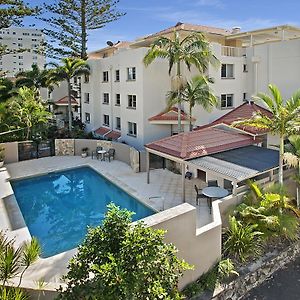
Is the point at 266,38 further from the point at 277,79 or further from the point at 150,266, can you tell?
the point at 150,266

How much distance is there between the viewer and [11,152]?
31.5 m

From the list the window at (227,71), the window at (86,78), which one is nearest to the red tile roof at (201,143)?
the window at (227,71)

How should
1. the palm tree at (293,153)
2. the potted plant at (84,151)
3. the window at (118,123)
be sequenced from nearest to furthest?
1. the palm tree at (293,153)
2. the potted plant at (84,151)
3. the window at (118,123)

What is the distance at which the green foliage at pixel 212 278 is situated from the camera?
39.2 ft

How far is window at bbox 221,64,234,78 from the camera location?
29.4 meters

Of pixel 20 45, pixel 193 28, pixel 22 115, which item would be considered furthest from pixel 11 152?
pixel 20 45

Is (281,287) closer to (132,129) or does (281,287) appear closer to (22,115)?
(132,129)

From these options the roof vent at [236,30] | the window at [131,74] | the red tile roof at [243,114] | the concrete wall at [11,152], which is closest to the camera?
the red tile roof at [243,114]

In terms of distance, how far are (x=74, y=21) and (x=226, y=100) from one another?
27477 millimetres

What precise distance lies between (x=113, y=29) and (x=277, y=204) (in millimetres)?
39922

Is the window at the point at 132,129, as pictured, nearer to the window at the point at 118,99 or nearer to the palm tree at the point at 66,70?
the window at the point at 118,99

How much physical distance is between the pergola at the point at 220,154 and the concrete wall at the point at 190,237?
15.6 feet

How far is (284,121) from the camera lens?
53.6 feet

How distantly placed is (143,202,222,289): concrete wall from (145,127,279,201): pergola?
4746 millimetres
